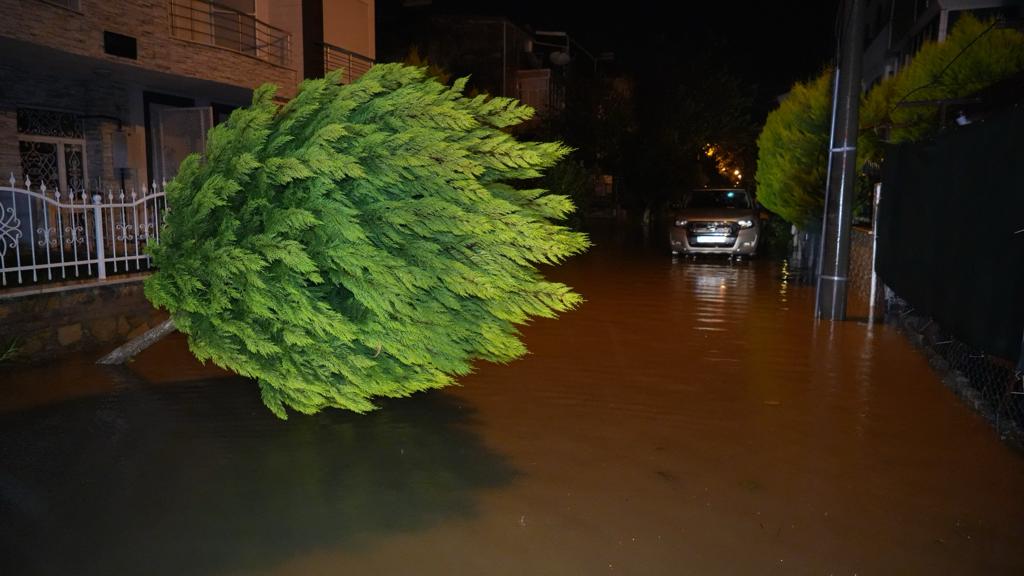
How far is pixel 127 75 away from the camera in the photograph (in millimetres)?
12102

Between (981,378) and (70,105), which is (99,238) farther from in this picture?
(981,378)

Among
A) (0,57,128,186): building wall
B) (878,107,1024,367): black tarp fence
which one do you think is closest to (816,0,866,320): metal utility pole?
(878,107,1024,367): black tarp fence

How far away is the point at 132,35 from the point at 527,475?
33.4ft

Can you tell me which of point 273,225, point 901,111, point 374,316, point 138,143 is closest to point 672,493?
point 374,316

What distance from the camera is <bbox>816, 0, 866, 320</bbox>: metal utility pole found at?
8609mm

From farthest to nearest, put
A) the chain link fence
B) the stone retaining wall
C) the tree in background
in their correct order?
the tree in background, the stone retaining wall, the chain link fence

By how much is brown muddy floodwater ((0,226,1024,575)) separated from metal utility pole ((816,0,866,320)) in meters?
2.30

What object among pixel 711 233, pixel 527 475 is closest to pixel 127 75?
pixel 527 475

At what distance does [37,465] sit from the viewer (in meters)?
4.18

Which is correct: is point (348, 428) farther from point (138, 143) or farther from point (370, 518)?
point (138, 143)

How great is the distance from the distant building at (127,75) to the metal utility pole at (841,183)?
383 inches

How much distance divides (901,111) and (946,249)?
5.97 metres

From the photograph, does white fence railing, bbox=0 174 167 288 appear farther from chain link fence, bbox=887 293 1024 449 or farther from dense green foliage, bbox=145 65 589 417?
chain link fence, bbox=887 293 1024 449

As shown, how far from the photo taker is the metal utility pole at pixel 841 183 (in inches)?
339
